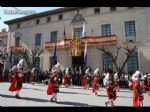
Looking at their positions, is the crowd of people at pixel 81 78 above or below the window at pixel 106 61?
below

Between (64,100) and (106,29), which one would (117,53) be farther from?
(64,100)

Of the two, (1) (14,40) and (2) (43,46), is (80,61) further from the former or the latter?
(1) (14,40)

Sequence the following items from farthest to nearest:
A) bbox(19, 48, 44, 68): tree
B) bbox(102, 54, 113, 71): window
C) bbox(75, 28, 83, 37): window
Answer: bbox(19, 48, 44, 68): tree, bbox(75, 28, 83, 37): window, bbox(102, 54, 113, 71): window

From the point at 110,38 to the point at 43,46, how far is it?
1061 cm

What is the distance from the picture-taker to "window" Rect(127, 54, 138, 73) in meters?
23.1

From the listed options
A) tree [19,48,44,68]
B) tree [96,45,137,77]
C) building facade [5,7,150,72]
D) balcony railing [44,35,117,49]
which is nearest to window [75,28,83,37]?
building facade [5,7,150,72]

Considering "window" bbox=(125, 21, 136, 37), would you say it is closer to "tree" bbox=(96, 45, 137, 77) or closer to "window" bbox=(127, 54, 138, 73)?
"tree" bbox=(96, 45, 137, 77)

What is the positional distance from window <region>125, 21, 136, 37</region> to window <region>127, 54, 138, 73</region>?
270 cm

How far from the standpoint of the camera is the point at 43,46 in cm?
2973

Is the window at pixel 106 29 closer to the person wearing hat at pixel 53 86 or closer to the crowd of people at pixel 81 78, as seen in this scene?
the crowd of people at pixel 81 78

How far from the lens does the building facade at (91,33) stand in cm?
2323

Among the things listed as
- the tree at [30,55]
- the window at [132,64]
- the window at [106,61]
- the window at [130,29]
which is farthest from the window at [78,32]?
the window at [132,64]
